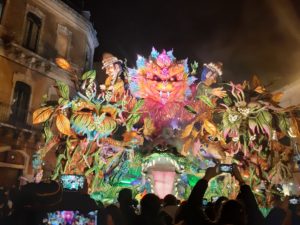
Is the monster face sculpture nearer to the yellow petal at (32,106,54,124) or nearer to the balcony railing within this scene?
the yellow petal at (32,106,54,124)

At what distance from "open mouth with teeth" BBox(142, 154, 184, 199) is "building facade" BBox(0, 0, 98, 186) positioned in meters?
5.93

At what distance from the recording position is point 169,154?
14.0m

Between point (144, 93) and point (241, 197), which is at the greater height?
point (144, 93)

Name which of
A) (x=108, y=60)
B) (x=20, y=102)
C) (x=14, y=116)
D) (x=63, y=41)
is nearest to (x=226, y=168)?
(x=108, y=60)

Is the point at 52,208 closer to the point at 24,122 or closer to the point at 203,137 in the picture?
the point at 203,137

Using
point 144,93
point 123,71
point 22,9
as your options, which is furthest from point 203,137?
point 22,9

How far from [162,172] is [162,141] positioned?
1489 mm

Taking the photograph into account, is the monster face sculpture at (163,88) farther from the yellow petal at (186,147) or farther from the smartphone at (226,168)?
the smartphone at (226,168)

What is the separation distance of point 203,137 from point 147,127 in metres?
2.46

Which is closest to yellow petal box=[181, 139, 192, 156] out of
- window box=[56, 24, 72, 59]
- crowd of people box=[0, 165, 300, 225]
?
crowd of people box=[0, 165, 300, 225]

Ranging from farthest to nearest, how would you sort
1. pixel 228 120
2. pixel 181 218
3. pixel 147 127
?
pixel 147 127 < pixel 228 120 < pixel 181 218

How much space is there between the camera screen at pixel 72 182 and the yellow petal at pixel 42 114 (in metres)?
6.15

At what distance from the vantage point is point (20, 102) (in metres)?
19.2

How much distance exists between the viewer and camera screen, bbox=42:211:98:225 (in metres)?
5.04
